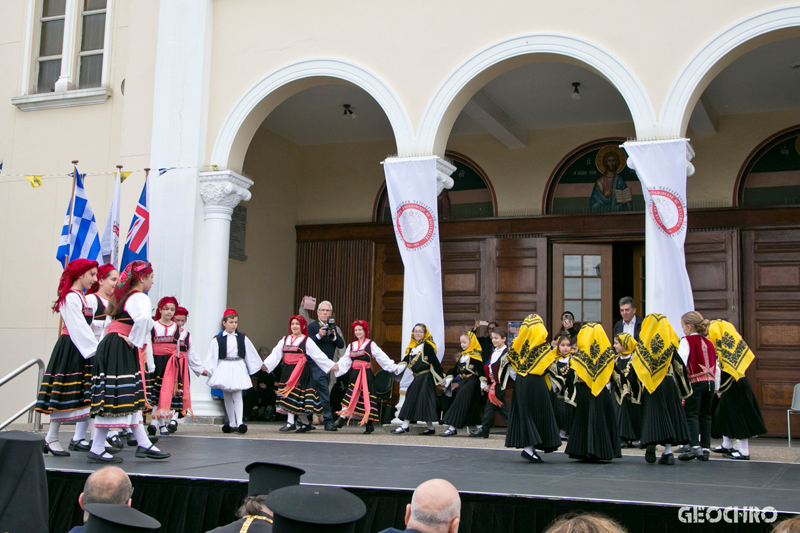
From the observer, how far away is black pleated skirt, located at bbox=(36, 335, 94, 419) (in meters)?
7.13

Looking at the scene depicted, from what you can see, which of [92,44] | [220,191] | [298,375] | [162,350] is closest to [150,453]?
[162,350]

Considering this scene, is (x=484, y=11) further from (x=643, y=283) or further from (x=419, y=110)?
(x=643, y=283)

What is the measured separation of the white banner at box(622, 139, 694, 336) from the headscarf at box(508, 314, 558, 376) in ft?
7.64

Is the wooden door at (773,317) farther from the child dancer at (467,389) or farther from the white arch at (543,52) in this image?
the child dancer at (467,389)

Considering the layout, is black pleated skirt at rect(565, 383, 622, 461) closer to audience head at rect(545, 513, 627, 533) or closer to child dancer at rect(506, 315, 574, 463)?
child dancer at rect(506, 315, 574, 463)

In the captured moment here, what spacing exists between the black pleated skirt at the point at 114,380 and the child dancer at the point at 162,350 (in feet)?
8.03

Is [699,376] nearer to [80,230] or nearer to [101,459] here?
[101,459]

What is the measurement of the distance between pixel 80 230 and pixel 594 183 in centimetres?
802

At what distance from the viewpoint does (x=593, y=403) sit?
296 inches

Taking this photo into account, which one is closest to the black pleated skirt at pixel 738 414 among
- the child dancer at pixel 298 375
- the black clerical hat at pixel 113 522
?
the child dancer at pixel 298 375

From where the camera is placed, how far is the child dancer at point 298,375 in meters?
10.5

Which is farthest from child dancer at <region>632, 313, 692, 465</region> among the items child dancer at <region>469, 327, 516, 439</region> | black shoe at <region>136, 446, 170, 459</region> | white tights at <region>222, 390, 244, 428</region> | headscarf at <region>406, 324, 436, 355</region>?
white tights at <region>222, 390, 244, 428</region>

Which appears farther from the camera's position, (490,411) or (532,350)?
(490,411)

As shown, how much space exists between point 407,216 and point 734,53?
175 inches
